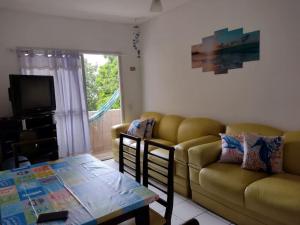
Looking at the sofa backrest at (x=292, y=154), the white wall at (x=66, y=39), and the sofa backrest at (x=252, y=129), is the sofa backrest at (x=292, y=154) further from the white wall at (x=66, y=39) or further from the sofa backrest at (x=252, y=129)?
the white wall at (x=66, y=39)

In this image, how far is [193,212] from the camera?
8.16ft

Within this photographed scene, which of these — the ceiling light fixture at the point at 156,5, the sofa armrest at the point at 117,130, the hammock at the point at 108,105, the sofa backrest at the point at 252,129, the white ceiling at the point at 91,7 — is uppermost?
the white ceiling at the point at 91,7

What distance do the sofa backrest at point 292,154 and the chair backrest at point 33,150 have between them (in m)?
2.47

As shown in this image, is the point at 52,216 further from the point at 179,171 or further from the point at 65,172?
the point at 179,171

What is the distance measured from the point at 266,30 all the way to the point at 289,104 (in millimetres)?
889

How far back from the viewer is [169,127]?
150 inches

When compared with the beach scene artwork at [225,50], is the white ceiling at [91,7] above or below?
above

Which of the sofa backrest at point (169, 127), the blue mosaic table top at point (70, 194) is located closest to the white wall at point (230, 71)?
the sofa backrest at point (169, 127)

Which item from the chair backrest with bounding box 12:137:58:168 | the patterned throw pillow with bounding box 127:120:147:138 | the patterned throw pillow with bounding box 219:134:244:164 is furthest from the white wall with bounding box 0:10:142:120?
the patterned throw pillow with bounding box 219:134:244:164

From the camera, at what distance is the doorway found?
14.6ft

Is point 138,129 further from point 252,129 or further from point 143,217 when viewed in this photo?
point 143,217

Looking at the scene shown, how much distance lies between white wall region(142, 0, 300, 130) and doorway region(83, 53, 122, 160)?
76cm

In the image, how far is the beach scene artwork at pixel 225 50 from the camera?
9.13ft

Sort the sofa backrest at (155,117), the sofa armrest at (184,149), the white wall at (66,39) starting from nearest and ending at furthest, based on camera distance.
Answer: the sofa armrest at (184,149)
the white wall at (66,39)
the sofa backrest at (155,117)
